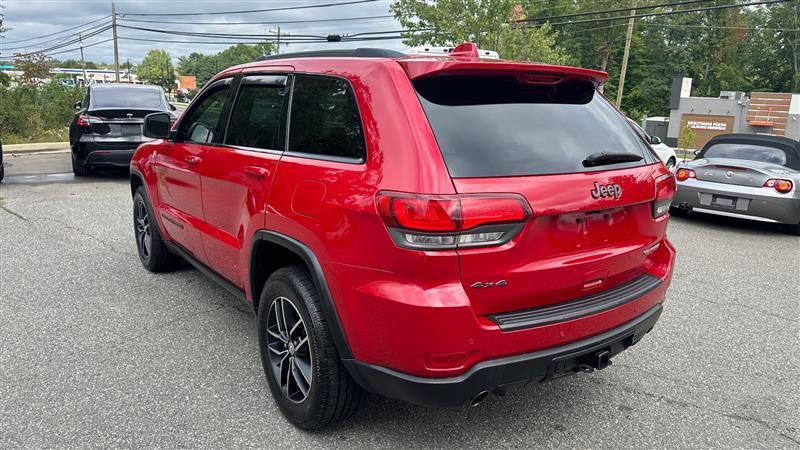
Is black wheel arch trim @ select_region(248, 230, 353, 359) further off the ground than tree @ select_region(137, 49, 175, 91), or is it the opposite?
tree @ select_region(137, 49, 175, 91)

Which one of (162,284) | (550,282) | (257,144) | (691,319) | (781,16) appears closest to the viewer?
(550,282)

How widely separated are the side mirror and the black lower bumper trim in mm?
2758

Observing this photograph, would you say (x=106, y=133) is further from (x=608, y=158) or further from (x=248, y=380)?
(x=608, y=158)

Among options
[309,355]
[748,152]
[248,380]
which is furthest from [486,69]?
[748,152]

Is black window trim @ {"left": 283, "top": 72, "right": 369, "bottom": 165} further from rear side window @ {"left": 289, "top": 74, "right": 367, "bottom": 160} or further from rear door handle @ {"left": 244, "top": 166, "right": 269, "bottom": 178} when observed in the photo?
rear door handle @ {"left": 244, "top": 166, "right": 269, "bottom": 178}

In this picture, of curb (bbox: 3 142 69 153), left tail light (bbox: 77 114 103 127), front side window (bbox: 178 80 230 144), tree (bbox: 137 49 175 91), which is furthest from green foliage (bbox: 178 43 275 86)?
front side window (bbox: 178 80 230 144)

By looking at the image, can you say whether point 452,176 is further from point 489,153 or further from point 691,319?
point 691,319

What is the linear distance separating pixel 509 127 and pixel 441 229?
25.1 inches

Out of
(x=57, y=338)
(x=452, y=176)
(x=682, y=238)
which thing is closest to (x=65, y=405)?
(x=57, y=338)

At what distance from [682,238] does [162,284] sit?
630cm

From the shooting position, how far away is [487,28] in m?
24.8

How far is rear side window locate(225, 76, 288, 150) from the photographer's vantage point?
123 inches

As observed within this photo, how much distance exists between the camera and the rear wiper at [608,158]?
8.58 ft

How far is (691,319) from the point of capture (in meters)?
4.57
